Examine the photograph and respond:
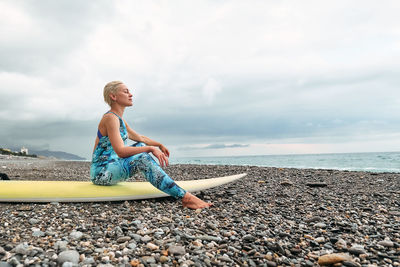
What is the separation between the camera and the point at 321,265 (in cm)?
256

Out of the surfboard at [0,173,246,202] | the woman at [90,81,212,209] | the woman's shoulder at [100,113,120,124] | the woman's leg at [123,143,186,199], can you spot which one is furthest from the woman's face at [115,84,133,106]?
the surfboard at [0,173,246,202]

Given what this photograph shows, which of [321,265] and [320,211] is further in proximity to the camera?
[320,211]

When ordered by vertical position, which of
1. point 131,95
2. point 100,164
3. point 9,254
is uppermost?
point 131,95

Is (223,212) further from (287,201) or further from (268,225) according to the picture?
(287,201)

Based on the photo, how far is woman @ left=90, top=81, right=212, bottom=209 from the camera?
4016mm

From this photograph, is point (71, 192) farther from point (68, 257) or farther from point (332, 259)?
point (332, 259)

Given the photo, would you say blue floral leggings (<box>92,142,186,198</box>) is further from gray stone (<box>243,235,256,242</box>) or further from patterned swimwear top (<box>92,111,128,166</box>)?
gray stone (<box>243,235,256,242</box>)

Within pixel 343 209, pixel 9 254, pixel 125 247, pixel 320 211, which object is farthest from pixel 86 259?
pixel 343 209

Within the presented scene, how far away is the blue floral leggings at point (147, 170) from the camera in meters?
4.11

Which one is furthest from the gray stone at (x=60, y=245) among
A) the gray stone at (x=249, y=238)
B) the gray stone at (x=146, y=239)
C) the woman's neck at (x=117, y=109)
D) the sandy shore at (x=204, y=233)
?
the woman's neck at (x=117, y=109)

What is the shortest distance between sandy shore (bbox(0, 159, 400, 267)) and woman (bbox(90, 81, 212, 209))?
0.33 m

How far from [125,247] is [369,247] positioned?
2.42 metres

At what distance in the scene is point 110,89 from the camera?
4.28 m

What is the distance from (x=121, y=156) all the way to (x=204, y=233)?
5.40ft
